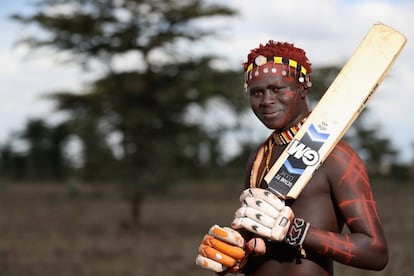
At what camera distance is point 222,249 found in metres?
2.82

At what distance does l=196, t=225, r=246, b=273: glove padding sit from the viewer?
9.21 ft

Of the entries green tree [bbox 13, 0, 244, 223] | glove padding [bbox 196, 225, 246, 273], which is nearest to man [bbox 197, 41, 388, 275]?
glove padding [bbox 196, 225, 246, 273]

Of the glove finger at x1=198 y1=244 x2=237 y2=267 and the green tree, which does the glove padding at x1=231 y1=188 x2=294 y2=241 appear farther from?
the green tree

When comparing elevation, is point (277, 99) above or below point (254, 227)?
above

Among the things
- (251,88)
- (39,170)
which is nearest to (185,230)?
(251,88)

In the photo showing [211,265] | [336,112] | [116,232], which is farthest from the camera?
[116,232]

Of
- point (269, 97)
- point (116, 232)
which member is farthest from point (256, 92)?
point (116, 232)

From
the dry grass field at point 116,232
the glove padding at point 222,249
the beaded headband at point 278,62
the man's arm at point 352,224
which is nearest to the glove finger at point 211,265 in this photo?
the glove padding at point 222,249

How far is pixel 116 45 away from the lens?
61.8ft

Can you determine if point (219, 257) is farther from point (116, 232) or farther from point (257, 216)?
point (116, 232)

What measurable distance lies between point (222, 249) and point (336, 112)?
0.76m

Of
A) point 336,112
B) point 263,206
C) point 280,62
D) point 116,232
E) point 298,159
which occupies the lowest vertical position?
point 116,232

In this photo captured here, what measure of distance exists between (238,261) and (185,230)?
53.0 feet

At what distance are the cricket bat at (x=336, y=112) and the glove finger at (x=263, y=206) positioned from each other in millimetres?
122
